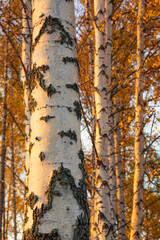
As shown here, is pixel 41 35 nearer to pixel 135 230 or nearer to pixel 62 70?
pixel 62 70

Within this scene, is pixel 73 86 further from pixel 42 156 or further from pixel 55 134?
pixel 42 156

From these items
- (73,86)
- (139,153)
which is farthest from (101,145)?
(73,86)

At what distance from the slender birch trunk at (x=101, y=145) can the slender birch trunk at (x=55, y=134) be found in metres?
1.86

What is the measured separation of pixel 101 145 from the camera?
3039 millimetres

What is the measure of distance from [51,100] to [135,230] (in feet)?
8.60

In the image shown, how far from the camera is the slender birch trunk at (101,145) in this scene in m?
2.76

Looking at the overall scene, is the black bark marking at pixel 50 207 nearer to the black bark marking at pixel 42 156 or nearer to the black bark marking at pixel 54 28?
the black bark marking at pixel 42 156

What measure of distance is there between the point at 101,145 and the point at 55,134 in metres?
2.03

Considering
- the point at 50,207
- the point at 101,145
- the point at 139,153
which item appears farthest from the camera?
the point at 139,153

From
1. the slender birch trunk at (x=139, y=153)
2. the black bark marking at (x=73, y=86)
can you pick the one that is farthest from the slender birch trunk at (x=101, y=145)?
the black bark marking at (x=73, y=86)

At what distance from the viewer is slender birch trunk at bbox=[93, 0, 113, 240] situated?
276 cm

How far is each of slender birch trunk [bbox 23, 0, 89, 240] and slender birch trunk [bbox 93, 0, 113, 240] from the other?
1.86m

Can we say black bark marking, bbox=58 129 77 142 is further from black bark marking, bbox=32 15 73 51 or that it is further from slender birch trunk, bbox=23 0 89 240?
black bark marking, bbox=32 15 73 51

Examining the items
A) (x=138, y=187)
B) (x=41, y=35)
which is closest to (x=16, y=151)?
(x=138, y=187)
